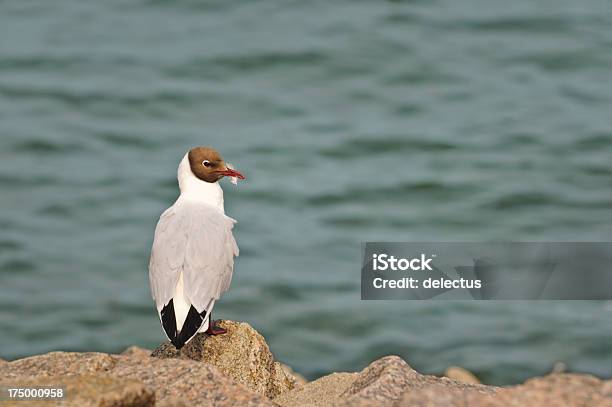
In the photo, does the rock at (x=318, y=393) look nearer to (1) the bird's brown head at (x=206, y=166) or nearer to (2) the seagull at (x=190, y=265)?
(2) the seagull at (x=190, y=265)

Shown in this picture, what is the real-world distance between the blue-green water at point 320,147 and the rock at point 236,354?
21.8 ft

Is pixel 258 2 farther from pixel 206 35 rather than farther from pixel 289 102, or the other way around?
pixel 289 102

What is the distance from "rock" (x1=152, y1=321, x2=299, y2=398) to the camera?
6742 millimetres

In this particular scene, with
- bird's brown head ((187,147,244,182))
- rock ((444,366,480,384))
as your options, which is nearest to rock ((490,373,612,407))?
bird's brown head ((187,147,244,182))

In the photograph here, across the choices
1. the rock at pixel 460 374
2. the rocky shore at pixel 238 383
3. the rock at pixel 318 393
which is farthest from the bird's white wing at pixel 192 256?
the rock at pixel 460 374

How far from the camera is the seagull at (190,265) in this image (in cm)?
635

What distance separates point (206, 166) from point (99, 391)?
2070mm

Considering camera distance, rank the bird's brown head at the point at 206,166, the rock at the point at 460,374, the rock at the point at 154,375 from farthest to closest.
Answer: the rock at the point at 460,374 → the bird's brown head at the point at 206,166 → the rock at the point at 154,375

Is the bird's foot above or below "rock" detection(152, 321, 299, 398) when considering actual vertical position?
above

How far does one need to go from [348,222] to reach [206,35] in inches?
311

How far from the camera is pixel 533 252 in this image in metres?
15.5

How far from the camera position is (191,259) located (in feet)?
21.3

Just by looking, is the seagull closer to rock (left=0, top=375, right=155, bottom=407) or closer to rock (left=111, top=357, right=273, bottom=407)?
rock (left=111, top=357, right=273, bottom=407)

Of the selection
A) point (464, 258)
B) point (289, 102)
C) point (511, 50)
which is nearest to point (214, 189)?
point (464, 258)
